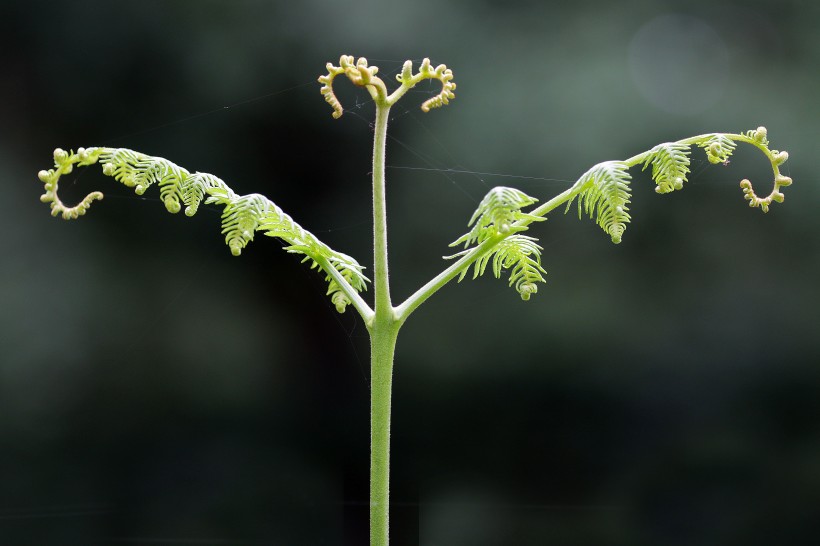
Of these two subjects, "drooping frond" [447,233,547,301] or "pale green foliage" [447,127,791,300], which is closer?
"pale green foliage" [447,127,791,300]

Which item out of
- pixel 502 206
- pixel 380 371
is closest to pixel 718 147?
pixel 502 206

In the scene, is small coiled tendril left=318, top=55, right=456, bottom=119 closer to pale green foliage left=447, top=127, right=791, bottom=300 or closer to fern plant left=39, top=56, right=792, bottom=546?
fern plant left=39, top=56, right=792, bottom=546

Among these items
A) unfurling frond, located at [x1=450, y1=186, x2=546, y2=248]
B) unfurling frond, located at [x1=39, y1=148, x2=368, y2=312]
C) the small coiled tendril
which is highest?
the small coiled tendril

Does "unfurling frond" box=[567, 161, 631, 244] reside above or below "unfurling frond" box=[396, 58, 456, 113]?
below

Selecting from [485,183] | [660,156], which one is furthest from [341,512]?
[660,156]

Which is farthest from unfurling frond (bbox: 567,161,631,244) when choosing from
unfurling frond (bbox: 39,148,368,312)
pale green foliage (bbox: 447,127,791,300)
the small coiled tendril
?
unfurling frond (bbox: 39,148,368,312)

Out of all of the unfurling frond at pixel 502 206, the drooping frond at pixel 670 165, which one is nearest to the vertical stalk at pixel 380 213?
the unfurling frond at pixel 502 206

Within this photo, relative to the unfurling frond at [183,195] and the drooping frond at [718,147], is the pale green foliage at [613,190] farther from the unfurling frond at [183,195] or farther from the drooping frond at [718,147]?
the unfurling frond at [183,195]

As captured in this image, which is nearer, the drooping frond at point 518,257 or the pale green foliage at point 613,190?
the pale green foliage at point 613,190

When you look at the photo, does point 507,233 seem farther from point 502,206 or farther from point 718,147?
point 718,147
